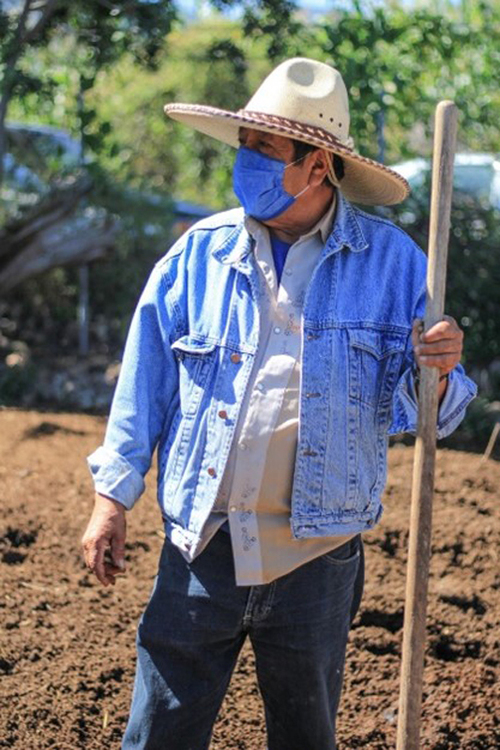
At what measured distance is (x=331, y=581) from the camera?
306 centimetres

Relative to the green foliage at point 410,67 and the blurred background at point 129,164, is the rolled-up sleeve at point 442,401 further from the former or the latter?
the green foliage at point 410,67

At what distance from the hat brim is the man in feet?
0.03

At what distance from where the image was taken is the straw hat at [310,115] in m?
3.04

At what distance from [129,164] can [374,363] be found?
6.70 m

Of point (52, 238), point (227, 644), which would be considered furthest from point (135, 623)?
point (52, 238)

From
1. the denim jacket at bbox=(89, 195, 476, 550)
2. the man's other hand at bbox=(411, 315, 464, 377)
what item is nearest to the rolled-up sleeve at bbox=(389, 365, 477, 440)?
the denim jacket at bbox=(89, 195, 476, 550)

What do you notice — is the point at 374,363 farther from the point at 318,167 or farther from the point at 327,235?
the point at 318,167

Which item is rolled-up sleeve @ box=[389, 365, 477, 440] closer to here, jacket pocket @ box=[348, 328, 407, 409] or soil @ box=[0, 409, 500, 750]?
jacket pocket @ box=[348, 328, 407, 409]

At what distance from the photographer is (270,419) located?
9.73 ft

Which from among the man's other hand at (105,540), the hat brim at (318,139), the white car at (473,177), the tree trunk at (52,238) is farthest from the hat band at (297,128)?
the tree trunk at (52,238)

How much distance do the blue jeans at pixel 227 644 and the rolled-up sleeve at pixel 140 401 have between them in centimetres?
22

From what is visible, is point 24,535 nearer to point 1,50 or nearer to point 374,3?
point 1,50

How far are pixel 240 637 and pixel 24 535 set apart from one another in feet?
8.83

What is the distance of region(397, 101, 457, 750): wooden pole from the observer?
2.90m
